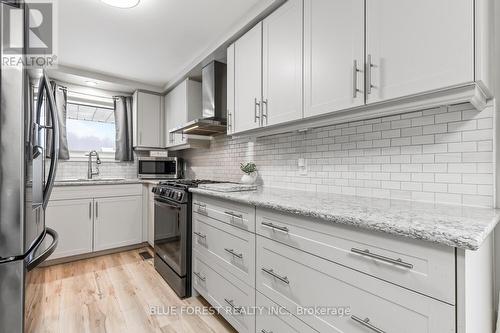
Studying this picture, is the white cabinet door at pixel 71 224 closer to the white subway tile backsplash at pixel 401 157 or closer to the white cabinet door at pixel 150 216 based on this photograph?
the white cabinet door at pixel 150 216

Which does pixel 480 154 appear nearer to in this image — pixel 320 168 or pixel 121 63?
pixel 320 168

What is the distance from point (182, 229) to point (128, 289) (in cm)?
83

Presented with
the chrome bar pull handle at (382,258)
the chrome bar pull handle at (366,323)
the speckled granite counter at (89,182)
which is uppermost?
the speckled granite counter at (89,182)

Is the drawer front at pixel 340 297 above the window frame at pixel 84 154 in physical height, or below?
below

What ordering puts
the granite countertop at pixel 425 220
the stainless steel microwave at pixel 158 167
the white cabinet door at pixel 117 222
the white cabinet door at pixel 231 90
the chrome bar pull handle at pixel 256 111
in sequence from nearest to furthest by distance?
1. the granite countertop at pixel 425 220
2. the chrome bar pull handle at pixel 256 111
3. the white cabinet door at pixel 231 90
4. the white cabinet door at pixel 117 222
5. the stainless steel microwave at pixel 158 167

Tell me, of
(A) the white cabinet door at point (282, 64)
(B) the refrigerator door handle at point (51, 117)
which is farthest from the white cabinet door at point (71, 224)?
(A) the white cabinet door at point (282, 64)

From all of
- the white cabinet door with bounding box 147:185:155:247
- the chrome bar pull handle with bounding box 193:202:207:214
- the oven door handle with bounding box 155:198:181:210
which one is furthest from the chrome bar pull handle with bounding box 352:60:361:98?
the white cabinet door with bounding box 147:185:155:247

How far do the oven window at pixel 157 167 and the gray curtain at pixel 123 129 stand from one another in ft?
1.26

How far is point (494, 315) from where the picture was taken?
43.9 inches

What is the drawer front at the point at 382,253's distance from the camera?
742 millimetres

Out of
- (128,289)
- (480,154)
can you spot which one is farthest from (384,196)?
(128,289)

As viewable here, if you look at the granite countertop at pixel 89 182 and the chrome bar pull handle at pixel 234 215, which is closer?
the chrome bar pull handle at pixel 234 215

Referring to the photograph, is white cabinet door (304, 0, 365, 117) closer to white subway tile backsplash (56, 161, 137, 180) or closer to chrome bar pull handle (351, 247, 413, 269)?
chrome bar pull handle (351, 247, 413, 269)

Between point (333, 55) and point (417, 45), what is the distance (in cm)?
44
